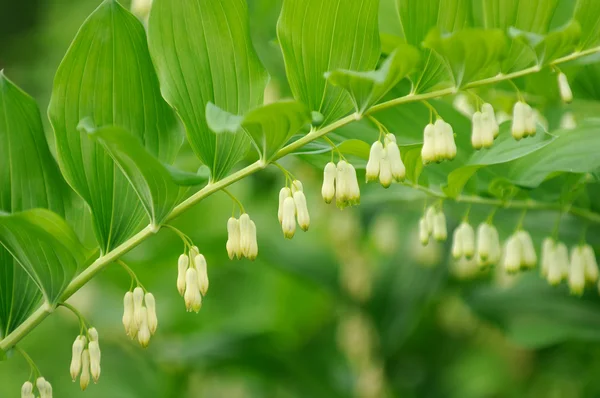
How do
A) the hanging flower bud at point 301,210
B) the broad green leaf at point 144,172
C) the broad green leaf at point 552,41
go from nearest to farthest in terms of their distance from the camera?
the broad green leaf at point 144,172 → the broad green leaf at point 552,41 → the hanging flower bud at point 301,210

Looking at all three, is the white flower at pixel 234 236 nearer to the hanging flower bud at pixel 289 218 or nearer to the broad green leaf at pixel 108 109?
the hanging flower bud at pixel 289 218

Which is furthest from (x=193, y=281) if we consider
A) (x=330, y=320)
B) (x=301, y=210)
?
(x=330, y=320)

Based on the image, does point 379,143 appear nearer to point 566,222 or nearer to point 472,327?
point 566,222

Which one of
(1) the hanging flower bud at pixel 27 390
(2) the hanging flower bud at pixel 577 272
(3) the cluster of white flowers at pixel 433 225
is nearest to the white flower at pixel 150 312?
(1) the hanging flower bud at pixel 27 390

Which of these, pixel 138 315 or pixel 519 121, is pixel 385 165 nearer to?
pixel 519 121

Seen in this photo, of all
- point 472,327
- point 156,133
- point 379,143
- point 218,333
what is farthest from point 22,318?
point 472,327

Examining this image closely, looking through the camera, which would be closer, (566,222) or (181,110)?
(181,110)
